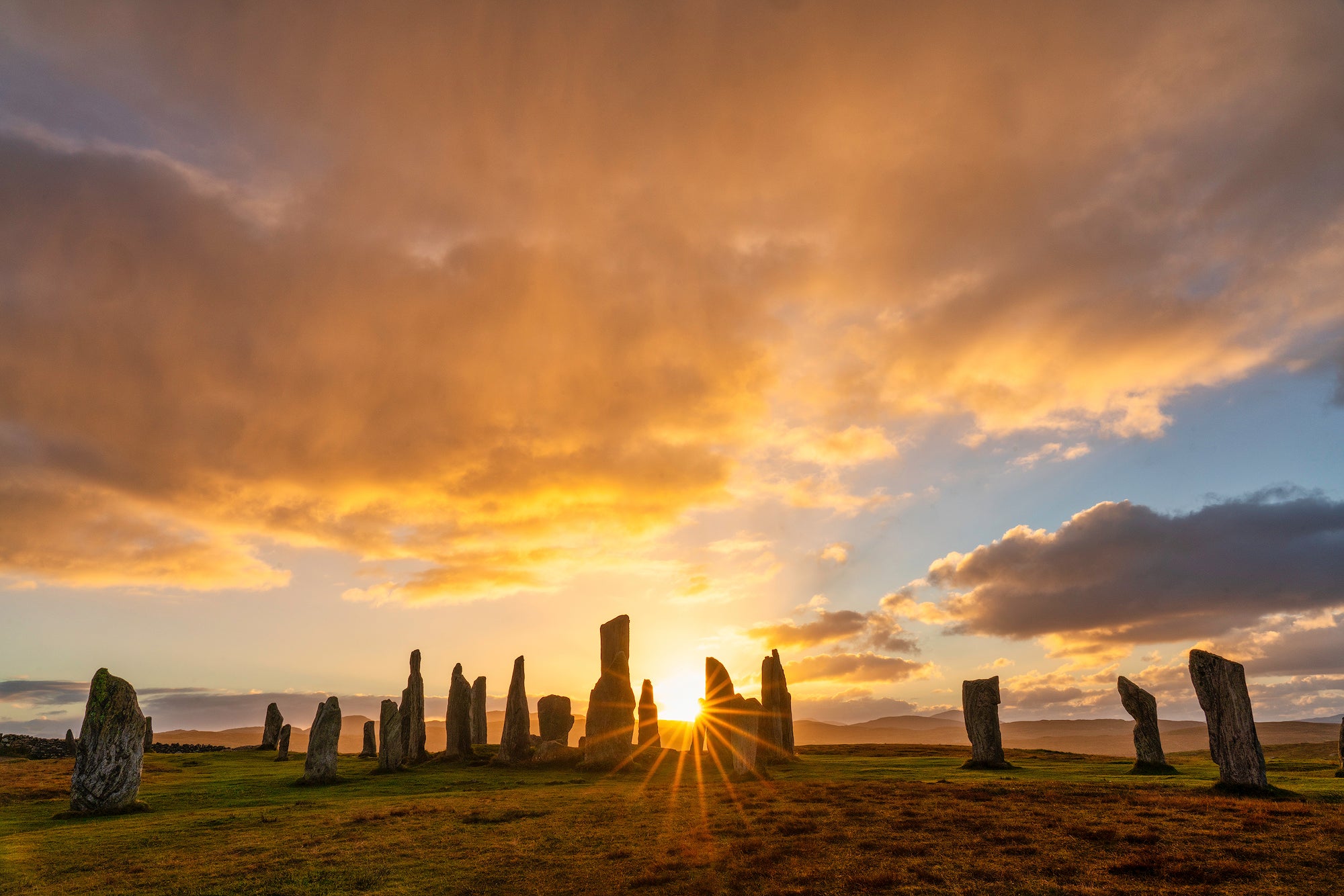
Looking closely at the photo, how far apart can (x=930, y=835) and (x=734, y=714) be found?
63.6 feet

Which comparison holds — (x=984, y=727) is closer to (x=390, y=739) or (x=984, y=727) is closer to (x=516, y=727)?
(x=516, y=727)

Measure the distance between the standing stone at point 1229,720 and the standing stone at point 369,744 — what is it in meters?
56.0

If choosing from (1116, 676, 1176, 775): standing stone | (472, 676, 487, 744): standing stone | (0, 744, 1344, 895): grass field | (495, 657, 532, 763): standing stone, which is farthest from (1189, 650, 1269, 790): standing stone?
(472, 676, 487, 744): standing stone

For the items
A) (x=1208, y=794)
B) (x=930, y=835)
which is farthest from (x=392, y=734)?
(x=1208, y=794)

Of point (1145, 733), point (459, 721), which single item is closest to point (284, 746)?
point (459, 721)

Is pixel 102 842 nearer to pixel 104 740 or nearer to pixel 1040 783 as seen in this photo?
pixel 104 740

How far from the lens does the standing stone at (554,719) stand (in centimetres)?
5178

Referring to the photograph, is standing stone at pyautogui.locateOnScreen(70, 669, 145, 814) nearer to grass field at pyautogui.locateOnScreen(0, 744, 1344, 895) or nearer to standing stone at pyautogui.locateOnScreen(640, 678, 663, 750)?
grass field at pyautogui.locateOnScreen(0, 744, 1344, 895)

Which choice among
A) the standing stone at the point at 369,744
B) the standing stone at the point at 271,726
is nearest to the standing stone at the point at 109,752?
the standing stone at the point at 369,744

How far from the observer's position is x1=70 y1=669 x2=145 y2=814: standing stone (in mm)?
28188

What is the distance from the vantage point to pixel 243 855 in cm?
1975

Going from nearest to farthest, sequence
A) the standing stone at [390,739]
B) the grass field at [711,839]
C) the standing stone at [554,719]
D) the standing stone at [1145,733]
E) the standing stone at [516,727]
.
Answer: the grass field at [711,839], the standing stone at [1145,733], the standing stone at [390,739], the standing stone at [516,727], the standing stone at [554,719]

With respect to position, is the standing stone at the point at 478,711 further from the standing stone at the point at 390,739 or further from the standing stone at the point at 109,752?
the standing stone at the point at 109,752

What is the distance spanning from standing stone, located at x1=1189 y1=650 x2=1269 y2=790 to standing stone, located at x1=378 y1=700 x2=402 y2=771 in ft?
128
